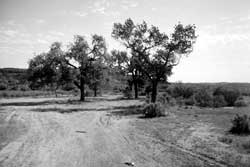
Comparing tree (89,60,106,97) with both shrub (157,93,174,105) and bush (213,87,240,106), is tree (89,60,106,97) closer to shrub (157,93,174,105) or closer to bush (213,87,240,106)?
shrub (157,93,174,105)

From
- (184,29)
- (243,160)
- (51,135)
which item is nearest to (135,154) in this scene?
(243,160)

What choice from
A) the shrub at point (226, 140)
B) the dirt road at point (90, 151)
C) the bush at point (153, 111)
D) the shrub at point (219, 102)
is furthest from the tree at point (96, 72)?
the shrub at point (226, 140)

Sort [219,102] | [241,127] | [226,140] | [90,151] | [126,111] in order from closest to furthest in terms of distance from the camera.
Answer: [90,151]
[226,140]
[241,127]
[126,111]
[219,102]

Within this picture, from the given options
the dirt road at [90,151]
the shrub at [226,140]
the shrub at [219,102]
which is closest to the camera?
the dirt road at [90,151]

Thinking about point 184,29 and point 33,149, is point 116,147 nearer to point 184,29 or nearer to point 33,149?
point 33,149

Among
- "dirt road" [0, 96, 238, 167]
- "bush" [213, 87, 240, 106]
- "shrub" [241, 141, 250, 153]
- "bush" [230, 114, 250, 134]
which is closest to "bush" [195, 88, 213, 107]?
"bush" [213, 87, 240, 106]

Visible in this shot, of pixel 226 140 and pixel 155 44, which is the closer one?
pixel 226 140

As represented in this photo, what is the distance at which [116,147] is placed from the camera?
7.95 m

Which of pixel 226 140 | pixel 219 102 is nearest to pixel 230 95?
pixel 219 102

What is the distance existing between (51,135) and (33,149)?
2328 mm

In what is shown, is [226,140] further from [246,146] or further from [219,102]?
[219,102]

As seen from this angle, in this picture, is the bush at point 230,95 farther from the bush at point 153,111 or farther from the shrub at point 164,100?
the bush at point 153,111

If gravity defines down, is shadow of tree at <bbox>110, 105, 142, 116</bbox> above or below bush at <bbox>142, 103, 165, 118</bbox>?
below

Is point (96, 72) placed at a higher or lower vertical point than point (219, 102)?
higher
